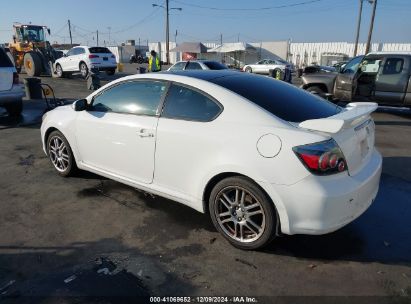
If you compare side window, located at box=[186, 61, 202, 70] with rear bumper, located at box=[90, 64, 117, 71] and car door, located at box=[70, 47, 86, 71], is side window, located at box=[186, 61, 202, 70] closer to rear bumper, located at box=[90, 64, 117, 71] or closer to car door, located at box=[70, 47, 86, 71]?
rear bumper, located at box=[90, 64, 117, 71]

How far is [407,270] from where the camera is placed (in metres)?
3.17

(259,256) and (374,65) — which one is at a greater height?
(374,65)

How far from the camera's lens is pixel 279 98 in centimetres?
374

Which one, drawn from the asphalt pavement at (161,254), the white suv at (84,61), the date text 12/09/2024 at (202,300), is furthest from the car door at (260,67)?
the date text 12/09/2024 at (202,300)

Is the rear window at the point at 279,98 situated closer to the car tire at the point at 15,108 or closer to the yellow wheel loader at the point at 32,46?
the car tire at the point at 15,108

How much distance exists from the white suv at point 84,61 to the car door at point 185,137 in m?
19.7

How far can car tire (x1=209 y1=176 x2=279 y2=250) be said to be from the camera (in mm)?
3248

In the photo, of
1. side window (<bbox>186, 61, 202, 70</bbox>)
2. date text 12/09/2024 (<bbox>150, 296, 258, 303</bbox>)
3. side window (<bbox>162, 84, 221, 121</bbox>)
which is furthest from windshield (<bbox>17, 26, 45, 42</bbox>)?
date text 12/09/2024 (<bbox>150, 296, 258, 303</bbox>)

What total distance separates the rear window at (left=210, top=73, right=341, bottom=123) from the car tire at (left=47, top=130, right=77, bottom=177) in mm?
2445

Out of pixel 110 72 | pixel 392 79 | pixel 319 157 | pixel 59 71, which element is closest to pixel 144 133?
pixel 319 157

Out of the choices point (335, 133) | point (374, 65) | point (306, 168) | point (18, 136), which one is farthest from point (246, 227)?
point (374, 65)

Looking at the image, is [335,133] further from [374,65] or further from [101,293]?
[374,65]

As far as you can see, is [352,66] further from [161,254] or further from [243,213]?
[161,254]

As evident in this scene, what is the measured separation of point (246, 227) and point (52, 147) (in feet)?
10.9
